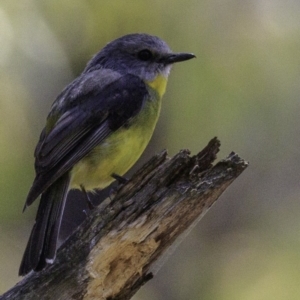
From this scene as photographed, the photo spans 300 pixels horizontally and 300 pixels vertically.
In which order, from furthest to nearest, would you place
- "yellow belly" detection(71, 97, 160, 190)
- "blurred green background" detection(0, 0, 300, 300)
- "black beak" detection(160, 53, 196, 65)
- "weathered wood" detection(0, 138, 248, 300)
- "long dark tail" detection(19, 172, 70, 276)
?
"blurred green background" detection(0, 0, 300, 300) < "black beak" detection(160, 53, 196, 65) < "yellow belly" detection(71, 97, 160, 190) < "long dark tail" detection(19, 172, 70, 276) < "weathered wood" detection(0, 138, 248, 300)

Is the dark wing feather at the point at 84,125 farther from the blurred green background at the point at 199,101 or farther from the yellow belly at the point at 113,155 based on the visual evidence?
the blurred green background at the point at 199,101

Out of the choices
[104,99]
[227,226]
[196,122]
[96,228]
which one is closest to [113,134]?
[104,99]

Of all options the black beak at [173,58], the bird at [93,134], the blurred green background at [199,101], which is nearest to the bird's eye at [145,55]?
the bird at [93,134]

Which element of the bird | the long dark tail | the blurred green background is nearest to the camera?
the long dark tail

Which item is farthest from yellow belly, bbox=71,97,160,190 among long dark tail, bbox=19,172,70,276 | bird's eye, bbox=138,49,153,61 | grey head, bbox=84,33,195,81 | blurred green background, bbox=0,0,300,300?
blurred green background, bbox=0,0,300,300

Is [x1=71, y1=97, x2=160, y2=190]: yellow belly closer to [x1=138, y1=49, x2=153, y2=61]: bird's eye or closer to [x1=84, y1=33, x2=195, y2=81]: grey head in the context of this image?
[x1=84, y1=33, x2=195, y2=81]: grey head
